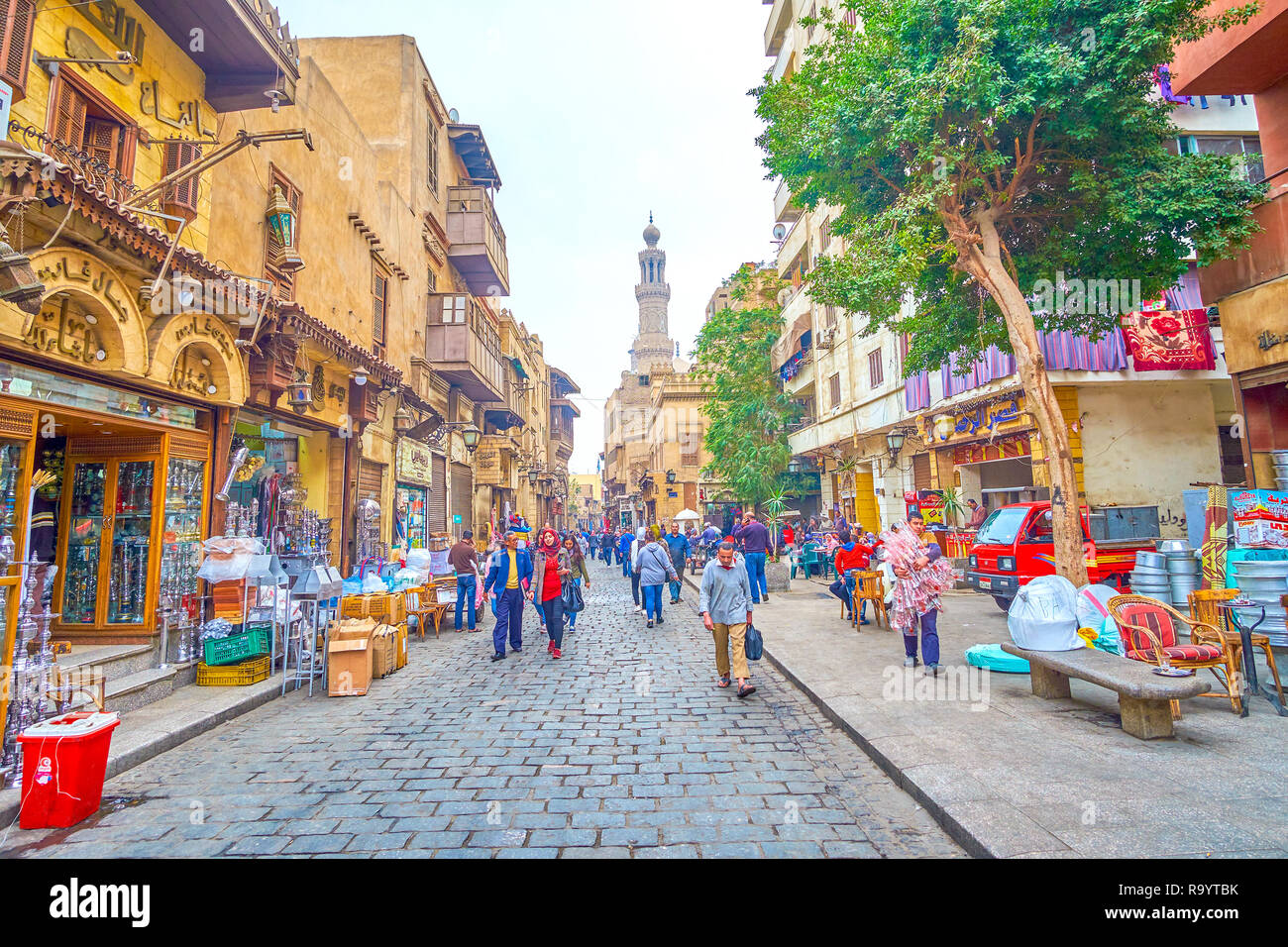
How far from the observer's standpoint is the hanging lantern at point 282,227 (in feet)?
33.6

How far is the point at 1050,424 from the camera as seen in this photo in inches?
331

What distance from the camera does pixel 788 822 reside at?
3.85m

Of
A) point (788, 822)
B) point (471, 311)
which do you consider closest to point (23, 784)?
point (788, 822)

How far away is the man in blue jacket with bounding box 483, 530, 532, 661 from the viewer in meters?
9.35

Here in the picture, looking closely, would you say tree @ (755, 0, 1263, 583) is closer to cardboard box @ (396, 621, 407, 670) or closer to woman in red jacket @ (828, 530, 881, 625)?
woman in red jacket @ (828, 530, 881, 625)

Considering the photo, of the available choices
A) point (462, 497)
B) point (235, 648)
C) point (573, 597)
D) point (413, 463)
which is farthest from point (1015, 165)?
point (462, 497)

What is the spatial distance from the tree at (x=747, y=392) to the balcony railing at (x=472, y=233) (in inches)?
443

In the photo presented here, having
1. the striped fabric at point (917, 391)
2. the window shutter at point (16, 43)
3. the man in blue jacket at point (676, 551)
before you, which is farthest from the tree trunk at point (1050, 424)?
the window shutter at point (16, 43)

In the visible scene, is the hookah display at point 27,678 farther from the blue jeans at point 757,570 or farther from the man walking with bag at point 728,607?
the blue jeans at point 757,570

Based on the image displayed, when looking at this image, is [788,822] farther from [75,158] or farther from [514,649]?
[75,158]

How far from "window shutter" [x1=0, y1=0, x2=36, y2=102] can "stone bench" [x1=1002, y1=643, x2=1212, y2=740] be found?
34.7ft

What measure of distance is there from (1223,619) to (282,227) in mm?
13369

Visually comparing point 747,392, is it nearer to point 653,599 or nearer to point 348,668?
point 653,599

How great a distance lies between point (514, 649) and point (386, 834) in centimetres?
630
